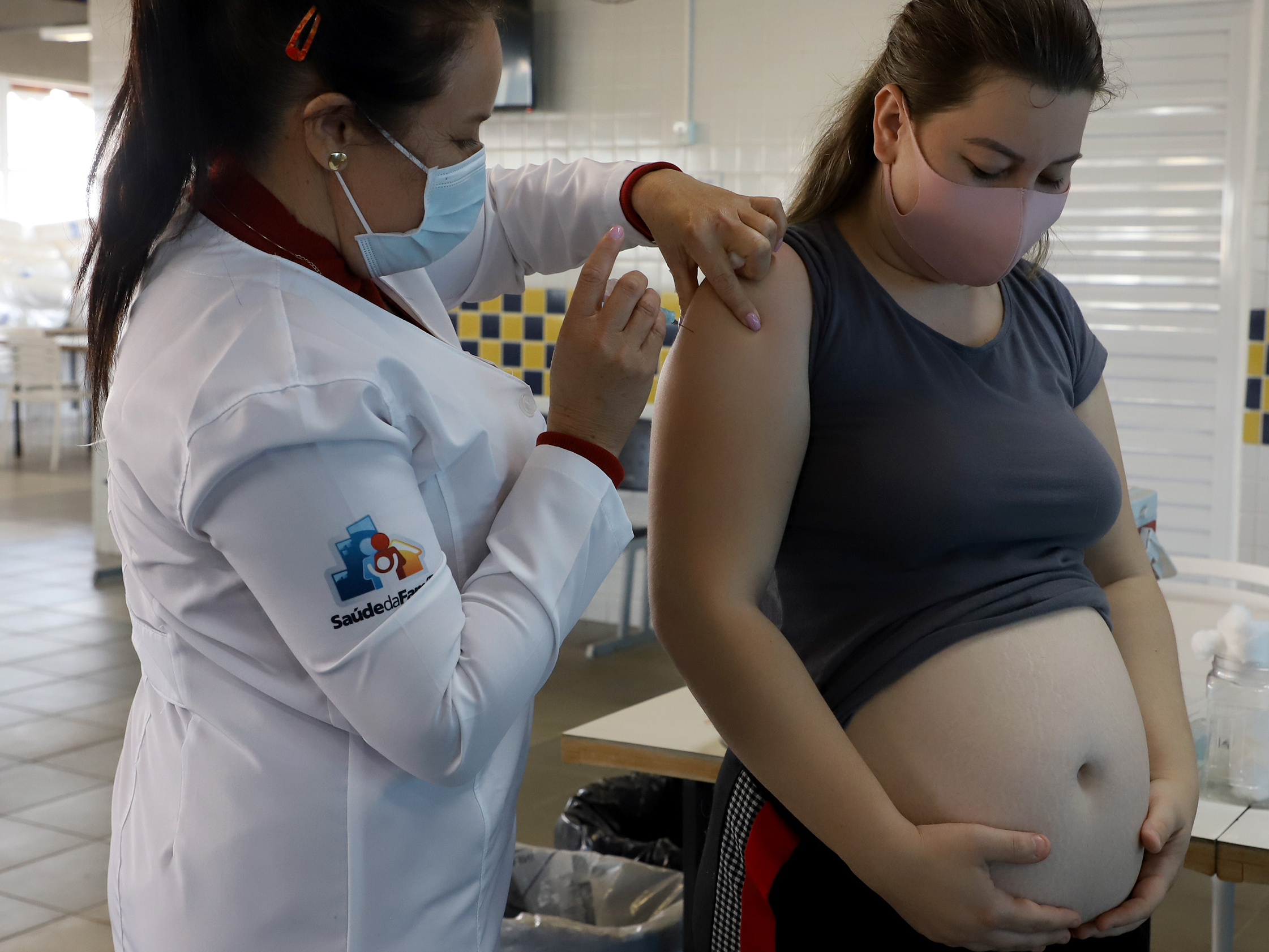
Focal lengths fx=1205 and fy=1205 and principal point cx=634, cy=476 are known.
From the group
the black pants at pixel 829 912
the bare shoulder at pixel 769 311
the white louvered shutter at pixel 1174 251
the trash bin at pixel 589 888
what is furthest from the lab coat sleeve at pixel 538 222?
the white louvered shutter at pixel 1174 251

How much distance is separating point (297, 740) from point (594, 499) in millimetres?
310

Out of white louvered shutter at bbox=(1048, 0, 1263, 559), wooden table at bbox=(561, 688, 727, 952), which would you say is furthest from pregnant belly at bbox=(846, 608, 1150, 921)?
white louvered shutter at bbox=(1048, 0, 1263, 559)

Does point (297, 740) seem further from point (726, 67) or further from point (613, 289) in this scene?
point (726, 67)

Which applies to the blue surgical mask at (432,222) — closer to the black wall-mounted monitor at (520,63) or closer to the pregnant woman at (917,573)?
the pregnant woman at (917,573)

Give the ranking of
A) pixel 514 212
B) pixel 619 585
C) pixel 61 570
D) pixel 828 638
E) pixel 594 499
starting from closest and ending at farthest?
1. pixel 594 499
2. pixel 828 638
3. pixel 514 212
4. pixel 619 585
5. pixel 61 570

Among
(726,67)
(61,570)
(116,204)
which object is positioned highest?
(726,67)

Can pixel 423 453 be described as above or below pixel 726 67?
below

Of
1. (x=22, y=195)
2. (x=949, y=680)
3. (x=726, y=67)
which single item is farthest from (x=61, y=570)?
(x=22, y=195)

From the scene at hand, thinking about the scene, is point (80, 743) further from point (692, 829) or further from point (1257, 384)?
point (1257, 384)

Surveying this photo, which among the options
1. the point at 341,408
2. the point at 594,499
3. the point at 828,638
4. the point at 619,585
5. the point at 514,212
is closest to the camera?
the point at 341,408

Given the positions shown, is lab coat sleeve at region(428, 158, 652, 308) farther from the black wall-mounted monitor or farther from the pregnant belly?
the black wall-mounted monitor

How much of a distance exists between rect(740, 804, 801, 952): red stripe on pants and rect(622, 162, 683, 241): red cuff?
23.8 inches

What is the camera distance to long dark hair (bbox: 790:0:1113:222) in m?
1.11

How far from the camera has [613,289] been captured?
3.46 ft
